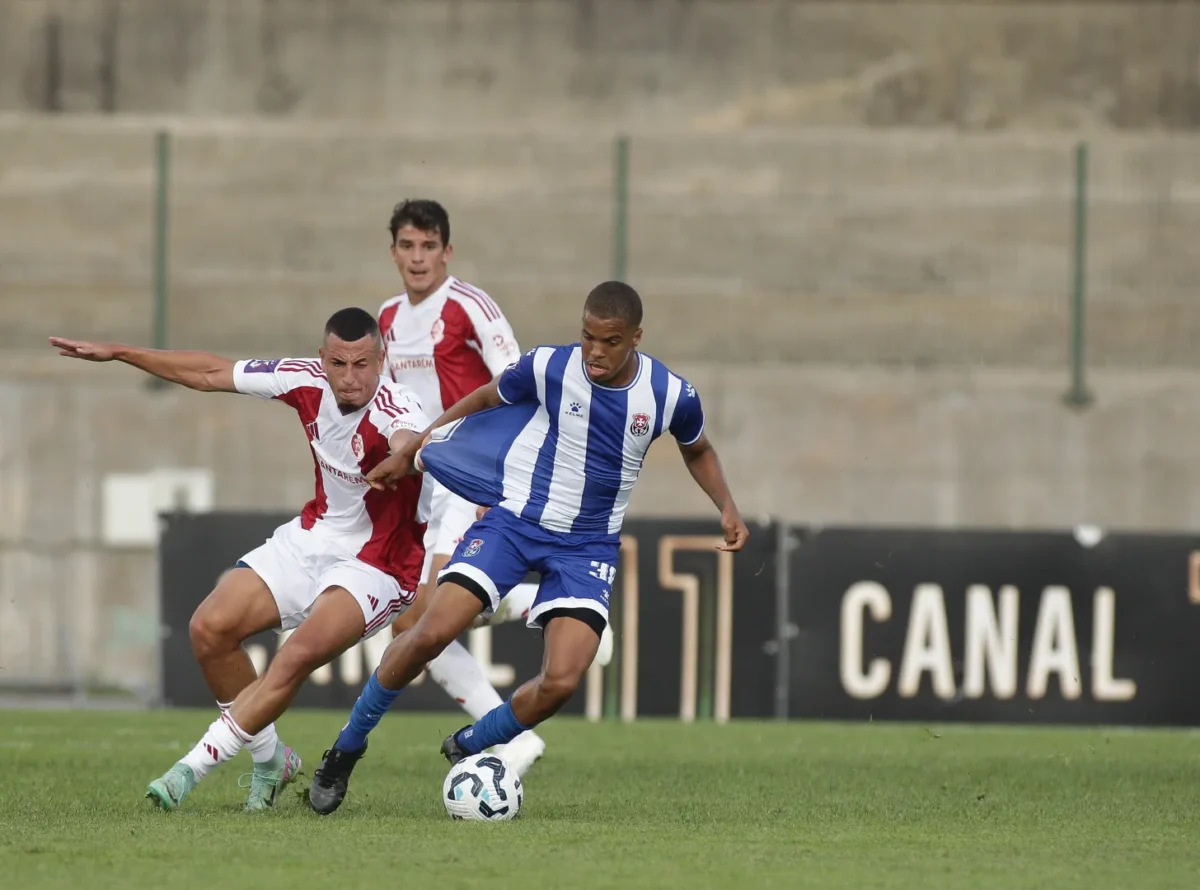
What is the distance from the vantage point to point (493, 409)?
7.69m

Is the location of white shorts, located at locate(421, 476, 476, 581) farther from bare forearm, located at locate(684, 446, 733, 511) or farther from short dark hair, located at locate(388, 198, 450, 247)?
bare forearm, located at locate(684, 446, 733, 511)

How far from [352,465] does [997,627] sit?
6802 mm

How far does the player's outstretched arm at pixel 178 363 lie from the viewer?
736 centimetres

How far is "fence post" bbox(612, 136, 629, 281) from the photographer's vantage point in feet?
56.4

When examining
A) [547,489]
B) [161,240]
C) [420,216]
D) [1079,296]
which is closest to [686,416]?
[547,489]

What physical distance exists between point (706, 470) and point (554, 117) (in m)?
11.8

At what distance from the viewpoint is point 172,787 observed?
22.9 ft

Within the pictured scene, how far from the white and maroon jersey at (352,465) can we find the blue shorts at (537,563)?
335mm

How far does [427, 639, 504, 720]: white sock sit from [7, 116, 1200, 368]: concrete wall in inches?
340

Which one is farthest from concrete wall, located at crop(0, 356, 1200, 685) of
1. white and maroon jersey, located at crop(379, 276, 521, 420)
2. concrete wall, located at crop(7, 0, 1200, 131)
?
white and maroon jersey, located at crop(379, 276, 521, 420)

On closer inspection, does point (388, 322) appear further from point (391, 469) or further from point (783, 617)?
point (783, 617)

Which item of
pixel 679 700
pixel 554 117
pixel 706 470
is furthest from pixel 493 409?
pixel 554 117

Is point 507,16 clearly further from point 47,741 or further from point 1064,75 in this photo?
point 47,741

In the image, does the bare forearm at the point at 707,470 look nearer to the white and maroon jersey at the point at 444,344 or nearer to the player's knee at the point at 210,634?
the white and maroon jersey at the point at 444,344
